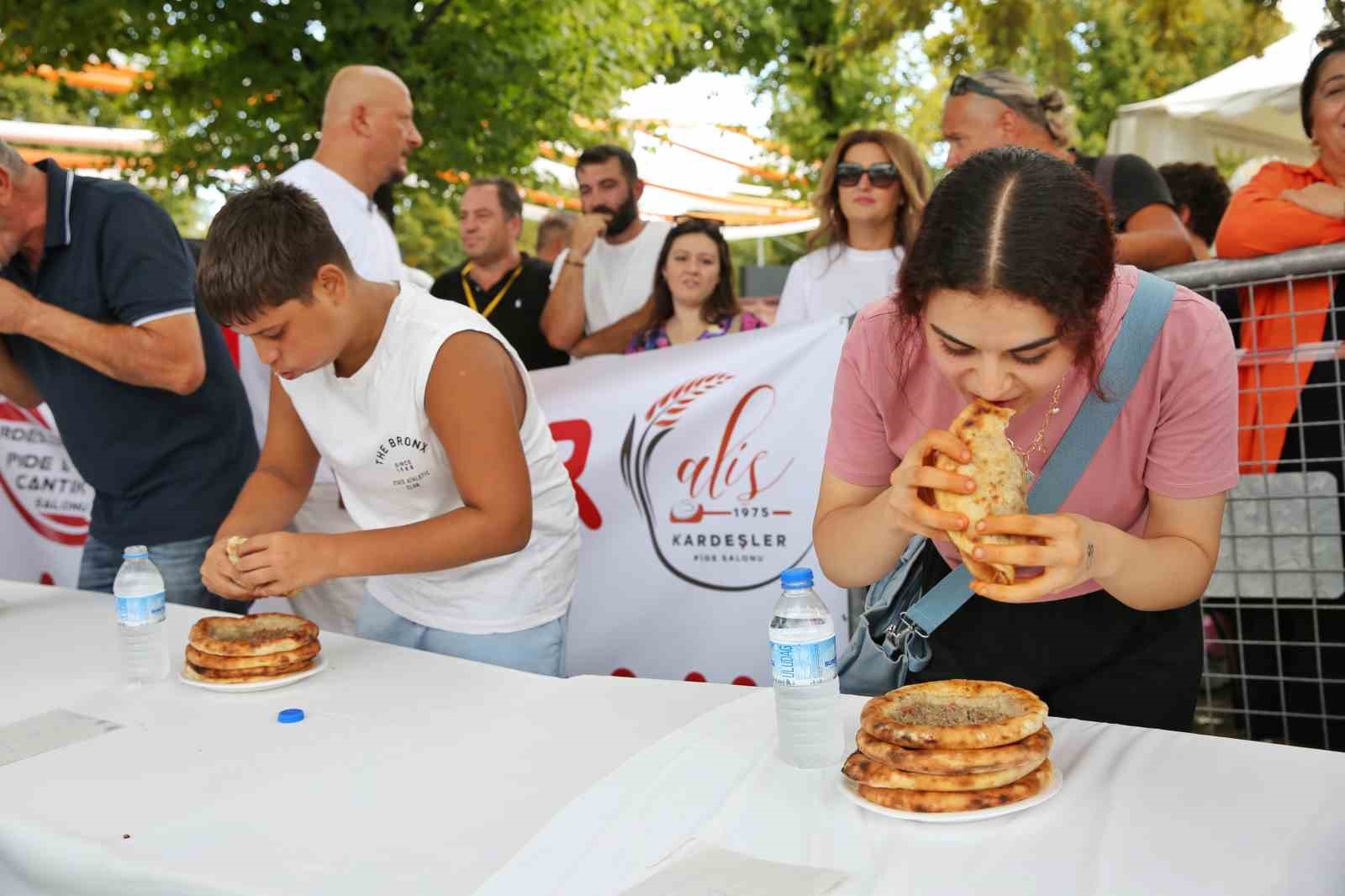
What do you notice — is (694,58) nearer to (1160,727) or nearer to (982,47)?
(982,47)

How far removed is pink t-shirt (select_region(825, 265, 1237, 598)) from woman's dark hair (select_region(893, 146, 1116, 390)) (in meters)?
0.15

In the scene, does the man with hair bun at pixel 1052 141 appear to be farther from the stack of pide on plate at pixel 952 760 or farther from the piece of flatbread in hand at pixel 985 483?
the stack of pide on plate at pixel 952 760

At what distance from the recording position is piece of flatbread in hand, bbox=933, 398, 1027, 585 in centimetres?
173

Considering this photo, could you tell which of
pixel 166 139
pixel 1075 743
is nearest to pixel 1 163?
pixel 1075 743

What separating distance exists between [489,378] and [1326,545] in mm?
2189

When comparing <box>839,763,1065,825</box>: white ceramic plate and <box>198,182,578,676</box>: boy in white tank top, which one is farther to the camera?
<box>198,182,578,676</box>: boy in white tank top

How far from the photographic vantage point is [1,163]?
3.34 meters

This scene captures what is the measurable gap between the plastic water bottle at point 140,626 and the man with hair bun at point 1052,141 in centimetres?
263

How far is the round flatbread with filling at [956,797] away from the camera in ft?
5.15

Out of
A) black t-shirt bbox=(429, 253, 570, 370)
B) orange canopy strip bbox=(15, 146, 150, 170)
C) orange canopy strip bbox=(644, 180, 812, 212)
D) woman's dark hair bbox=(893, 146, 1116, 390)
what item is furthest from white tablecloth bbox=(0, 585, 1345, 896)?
orange canopy strip bbox=(644, 180, 812, 212)

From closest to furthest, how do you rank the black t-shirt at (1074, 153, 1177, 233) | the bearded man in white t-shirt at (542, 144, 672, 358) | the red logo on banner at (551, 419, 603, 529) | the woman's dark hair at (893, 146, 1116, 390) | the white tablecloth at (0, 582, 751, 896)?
1. the white tablecloth at (0, 582, 751, 896)
2. the woman's dark hair at (893, 146, 1116, 390)
3. the black t-shirt at (1074, 153, 1177, 233)
4. the red logo on banner at (551, 419, 603, 529)
5. the bearded man in white t-shirt at (542, 144, 672, 358)

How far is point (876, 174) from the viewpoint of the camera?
4.45 meters

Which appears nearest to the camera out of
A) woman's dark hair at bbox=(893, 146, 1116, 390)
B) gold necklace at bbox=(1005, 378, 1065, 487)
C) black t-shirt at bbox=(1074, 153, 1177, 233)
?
woman's dark hair at bbox=(893, 146, 1116, 390)

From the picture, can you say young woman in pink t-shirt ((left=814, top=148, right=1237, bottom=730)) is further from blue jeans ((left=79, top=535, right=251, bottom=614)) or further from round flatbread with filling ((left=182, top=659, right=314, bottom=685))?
blue jeans ((left=79, top=535, right=251, bottom=614))
